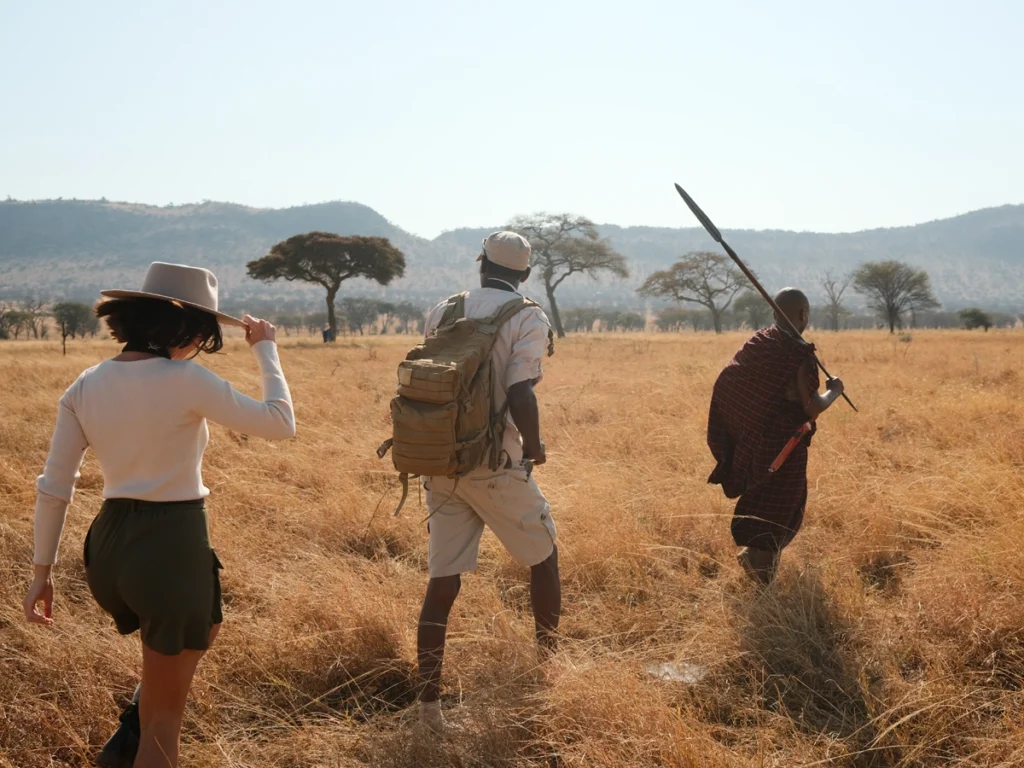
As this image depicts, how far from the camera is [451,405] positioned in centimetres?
263

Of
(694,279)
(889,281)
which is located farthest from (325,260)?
(889,281)

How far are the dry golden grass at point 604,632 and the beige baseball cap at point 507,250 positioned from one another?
1477mm

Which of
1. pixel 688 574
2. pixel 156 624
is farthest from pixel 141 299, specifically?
pixel 688 574

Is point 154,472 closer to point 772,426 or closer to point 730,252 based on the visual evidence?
point 730,252

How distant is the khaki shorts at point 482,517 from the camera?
286cm

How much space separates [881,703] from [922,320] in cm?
10823

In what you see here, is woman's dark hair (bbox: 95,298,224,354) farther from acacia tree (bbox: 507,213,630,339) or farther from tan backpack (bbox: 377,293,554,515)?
acacia tree (bbox: 507,213,630,339)

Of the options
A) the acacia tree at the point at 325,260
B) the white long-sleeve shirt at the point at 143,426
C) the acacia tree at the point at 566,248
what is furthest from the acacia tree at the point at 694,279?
the white long-sleeve shirt at the point at 143,426

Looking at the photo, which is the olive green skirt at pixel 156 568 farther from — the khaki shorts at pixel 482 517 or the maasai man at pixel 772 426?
the maasai man at pixel 772 426

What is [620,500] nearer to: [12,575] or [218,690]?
[218,690]

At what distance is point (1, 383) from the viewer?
1111 centimetres

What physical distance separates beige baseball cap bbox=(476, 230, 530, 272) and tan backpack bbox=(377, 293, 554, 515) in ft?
0.74

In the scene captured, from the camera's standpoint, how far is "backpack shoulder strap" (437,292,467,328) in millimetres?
2963

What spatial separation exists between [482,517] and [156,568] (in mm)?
1262
